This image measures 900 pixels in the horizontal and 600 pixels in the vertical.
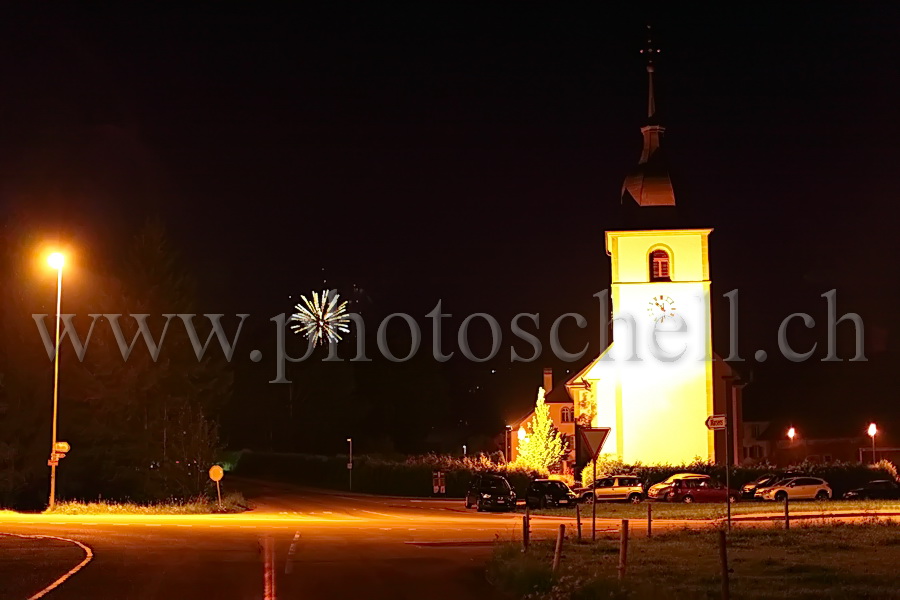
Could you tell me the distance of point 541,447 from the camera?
6272cm

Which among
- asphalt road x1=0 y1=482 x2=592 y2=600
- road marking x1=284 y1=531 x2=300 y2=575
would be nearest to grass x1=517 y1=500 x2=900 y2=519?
asphalt road x1=0 y1=482 x2=592 y2=600

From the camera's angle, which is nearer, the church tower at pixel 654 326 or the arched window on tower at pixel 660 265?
the church tower at pixel 654 326

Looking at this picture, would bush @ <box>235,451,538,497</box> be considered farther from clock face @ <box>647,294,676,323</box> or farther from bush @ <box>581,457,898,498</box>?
clock face @ <box>647,294,676,323</box>

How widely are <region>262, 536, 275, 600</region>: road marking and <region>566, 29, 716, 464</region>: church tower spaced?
1611 inches

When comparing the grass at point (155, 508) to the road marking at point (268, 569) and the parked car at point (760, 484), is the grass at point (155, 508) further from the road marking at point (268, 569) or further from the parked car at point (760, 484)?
the parked car at point (760, 484)

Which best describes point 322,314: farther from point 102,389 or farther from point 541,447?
point 102,389

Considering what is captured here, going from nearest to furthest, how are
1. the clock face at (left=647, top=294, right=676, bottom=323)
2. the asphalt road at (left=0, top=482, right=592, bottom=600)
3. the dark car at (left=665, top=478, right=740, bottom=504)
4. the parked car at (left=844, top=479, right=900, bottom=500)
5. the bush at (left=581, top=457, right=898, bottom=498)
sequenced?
the asphalt road at (left=0, top=482, right=592, bottom=600), the dark car at (left=665, top=478, right=740, bottom=504), the parked car at (left=844, top=479, right=900, bottom=500), the bush at (left=581, top=457, right=898, bottom=498), the clock face at (left=647, top=294, right=676, bottom=323)

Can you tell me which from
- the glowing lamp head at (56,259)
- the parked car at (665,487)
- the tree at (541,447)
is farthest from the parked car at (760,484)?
the glowing lamp head at (56,259)

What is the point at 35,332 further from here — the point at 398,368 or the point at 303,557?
the point at 398,368

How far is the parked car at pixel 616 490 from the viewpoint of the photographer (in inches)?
2199

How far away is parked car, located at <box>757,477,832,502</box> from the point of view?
174 feet

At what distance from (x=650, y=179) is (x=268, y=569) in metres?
50.3

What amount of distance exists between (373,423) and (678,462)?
52154 millimetres

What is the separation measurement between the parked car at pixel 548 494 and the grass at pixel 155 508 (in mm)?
11703
